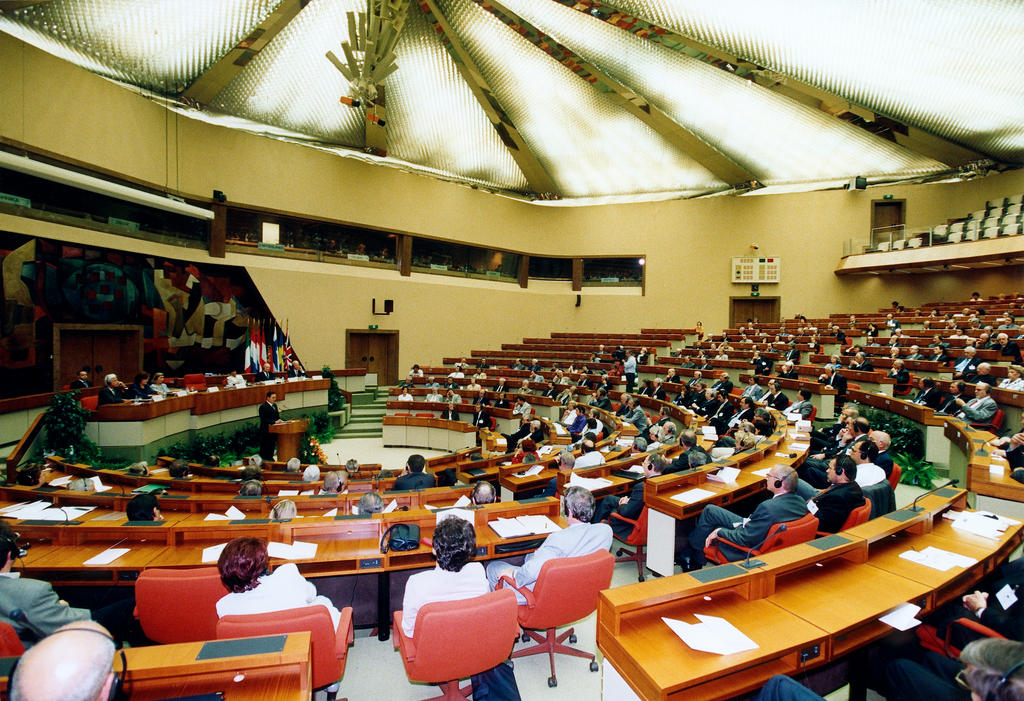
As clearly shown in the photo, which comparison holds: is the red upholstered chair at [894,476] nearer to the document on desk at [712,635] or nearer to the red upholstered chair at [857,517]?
the red upholstered chair at [857,517]

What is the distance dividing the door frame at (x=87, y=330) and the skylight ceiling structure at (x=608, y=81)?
15.6ft

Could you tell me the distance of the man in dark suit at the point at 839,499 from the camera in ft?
11.1

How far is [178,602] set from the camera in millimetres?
2488

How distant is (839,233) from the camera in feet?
51.8

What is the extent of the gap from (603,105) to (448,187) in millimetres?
5226

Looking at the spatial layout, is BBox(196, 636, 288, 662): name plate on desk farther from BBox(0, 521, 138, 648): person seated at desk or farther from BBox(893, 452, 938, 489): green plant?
BBox(893, 452, 938, 489): green plant

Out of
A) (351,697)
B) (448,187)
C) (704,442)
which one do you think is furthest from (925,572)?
(448,187)

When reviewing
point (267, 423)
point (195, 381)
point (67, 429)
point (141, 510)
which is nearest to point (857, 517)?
point (141, 510)

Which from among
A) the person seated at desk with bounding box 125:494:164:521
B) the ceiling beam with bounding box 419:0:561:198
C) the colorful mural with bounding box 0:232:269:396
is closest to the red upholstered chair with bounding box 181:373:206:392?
the colorful mural with bounding box 0:232:269:396

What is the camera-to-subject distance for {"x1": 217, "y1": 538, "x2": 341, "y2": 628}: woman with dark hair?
2258 mm

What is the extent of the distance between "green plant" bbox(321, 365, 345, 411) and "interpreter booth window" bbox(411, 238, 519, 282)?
15.0 feet

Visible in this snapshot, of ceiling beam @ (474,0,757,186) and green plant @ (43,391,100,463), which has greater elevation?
ceiling beam @ (474,0,757,186)

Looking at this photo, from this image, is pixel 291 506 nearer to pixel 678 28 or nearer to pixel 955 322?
pixel 678 28

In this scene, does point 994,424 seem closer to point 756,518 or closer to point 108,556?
point 756,518
